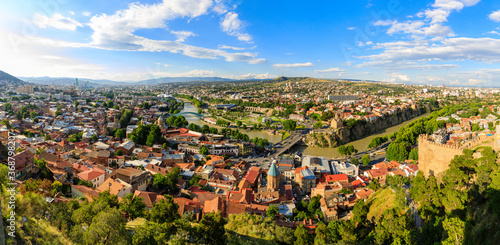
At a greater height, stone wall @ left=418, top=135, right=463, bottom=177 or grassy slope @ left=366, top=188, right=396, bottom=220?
stone wall @ left=418, top=135, right=463, bottom=177

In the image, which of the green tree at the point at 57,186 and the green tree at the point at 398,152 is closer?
the green tree at the point at 57,186

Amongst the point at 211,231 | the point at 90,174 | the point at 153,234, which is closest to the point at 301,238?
the point at 211,231

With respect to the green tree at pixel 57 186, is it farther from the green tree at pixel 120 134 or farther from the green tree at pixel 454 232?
the green tree at pixel 120 134

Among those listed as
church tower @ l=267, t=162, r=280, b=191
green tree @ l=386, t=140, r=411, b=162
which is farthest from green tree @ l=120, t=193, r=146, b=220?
green tree @ l=386, t=140, r=411, b=162

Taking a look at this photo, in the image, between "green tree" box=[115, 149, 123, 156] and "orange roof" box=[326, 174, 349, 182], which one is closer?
"orange roof" box=[326, 174, 349, 182]

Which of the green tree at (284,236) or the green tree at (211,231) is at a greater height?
the green tree at (211,231)

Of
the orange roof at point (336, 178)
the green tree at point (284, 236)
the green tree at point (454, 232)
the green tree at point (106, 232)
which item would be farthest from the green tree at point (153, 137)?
the green tree at point (454, 232)

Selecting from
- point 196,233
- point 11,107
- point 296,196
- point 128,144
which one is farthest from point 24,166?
point 11,107

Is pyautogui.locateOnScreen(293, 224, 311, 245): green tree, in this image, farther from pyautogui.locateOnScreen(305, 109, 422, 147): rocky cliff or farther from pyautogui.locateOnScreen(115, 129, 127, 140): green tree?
pyautogui.locateOnScreen(115, 129, 127, 140): green tree
